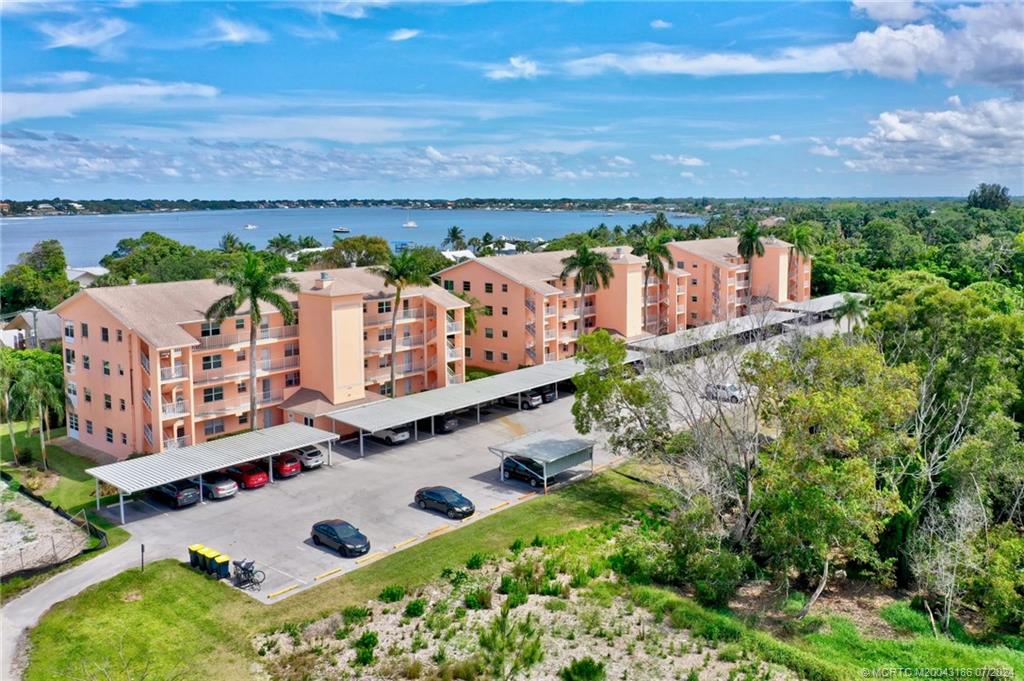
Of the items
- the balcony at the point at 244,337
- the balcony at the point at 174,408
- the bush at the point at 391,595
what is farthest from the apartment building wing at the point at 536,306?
the bush at the point at 391,595

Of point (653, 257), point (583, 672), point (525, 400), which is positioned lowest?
point (583, 672)

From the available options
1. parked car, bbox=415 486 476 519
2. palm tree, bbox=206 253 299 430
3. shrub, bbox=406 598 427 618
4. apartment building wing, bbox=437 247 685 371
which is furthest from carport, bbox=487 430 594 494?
apartment building wing, bbox=437 247 685 371

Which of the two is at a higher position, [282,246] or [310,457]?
[282,246]

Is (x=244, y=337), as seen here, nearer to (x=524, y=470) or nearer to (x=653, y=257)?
(x=524, y=470)

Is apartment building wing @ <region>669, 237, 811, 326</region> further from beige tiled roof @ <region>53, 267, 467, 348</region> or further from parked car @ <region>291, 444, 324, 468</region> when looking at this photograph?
parked car @ <region>291, 444, 324, 468</region>

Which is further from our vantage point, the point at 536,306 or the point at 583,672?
the point at 536,306

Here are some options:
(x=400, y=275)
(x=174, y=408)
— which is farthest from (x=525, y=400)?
(x=174, y=408)

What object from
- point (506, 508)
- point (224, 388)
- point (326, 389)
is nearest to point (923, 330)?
point (506, 508)

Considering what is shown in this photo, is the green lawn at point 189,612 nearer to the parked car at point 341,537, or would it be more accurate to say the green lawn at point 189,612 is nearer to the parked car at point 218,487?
the parked car at point 341,537
